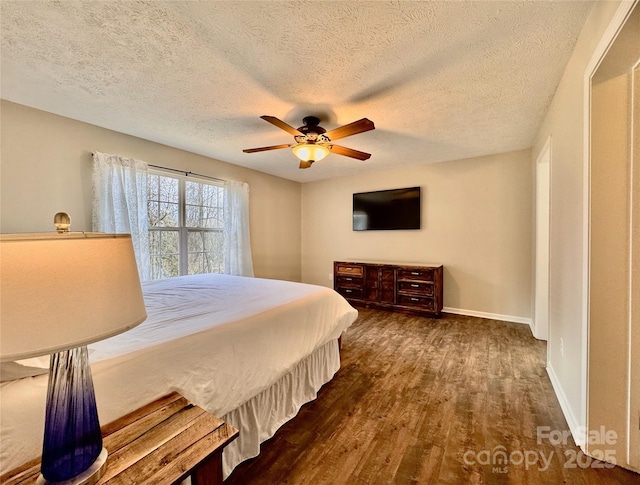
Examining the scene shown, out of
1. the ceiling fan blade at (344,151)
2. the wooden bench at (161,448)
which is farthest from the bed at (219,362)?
the ceiling fan blade at (344,151)

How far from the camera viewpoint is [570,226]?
170 cm

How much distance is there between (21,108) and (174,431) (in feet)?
10.5

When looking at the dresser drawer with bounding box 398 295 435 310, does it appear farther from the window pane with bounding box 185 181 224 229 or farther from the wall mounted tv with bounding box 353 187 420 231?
the window pane with bounding box 185 181 224 229

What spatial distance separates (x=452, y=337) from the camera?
10.4 ft

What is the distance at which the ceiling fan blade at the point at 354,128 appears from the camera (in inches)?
78.9

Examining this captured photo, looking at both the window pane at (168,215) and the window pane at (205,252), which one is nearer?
the window pane at (168,215)

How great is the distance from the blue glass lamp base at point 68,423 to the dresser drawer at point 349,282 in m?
4.02

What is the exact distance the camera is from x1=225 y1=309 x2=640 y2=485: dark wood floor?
1364 mm

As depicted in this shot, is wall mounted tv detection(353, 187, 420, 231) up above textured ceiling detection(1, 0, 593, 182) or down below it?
below

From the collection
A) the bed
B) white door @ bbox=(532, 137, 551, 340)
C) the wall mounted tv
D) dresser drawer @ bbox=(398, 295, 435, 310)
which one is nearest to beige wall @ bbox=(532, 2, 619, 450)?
white door @ bbox=(532, 137, 551, 340)

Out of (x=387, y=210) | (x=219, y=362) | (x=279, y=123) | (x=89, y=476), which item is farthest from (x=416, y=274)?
(x=89, y=476)

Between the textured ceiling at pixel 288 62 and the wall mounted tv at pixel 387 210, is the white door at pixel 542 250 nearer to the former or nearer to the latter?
the textured ceiling at pixel 288 62

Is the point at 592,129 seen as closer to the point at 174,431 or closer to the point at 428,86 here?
the point at 428,86

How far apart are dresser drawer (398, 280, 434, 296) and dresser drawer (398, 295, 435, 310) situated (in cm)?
8
